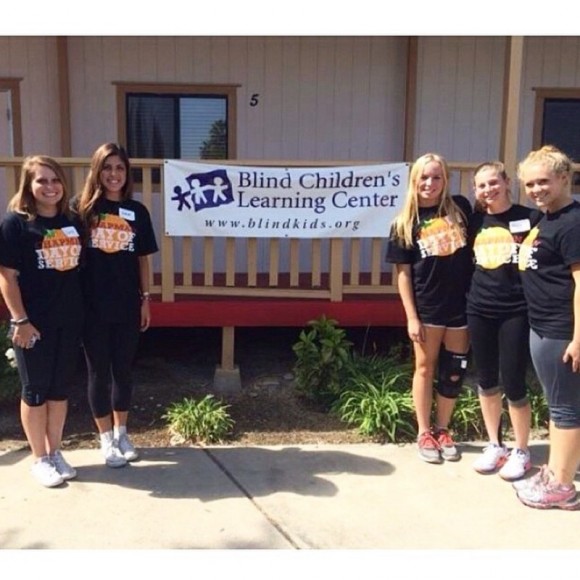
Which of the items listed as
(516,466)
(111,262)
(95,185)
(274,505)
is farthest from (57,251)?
(516,466)

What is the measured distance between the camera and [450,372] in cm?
416

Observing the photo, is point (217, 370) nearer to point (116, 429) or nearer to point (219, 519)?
point (116, 429)

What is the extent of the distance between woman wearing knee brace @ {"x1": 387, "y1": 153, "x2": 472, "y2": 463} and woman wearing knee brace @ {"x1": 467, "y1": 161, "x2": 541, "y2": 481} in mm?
111

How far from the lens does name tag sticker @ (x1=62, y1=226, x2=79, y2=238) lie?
3.65m

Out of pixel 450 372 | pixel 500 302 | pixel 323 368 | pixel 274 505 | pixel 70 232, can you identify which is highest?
pixel 70 232

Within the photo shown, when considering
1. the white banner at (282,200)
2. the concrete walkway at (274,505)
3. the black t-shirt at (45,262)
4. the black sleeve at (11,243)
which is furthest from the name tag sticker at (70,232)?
the white banner at (282,200)

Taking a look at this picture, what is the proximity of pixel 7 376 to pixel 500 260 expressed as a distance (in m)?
3.50

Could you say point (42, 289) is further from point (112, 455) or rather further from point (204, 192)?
point (204, 192)

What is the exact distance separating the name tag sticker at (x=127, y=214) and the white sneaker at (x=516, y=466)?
256cm

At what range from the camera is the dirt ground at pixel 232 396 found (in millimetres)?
4676

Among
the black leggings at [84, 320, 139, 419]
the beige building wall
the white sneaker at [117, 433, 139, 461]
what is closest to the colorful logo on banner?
the black leggings at [84, 320, 139, 419]

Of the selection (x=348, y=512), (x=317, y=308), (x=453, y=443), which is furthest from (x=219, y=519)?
(x=317, y=308)

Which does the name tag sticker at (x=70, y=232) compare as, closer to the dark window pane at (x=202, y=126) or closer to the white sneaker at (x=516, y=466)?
the white sneaker at (x=516, y=466)

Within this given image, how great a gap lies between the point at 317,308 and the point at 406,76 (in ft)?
10.1
